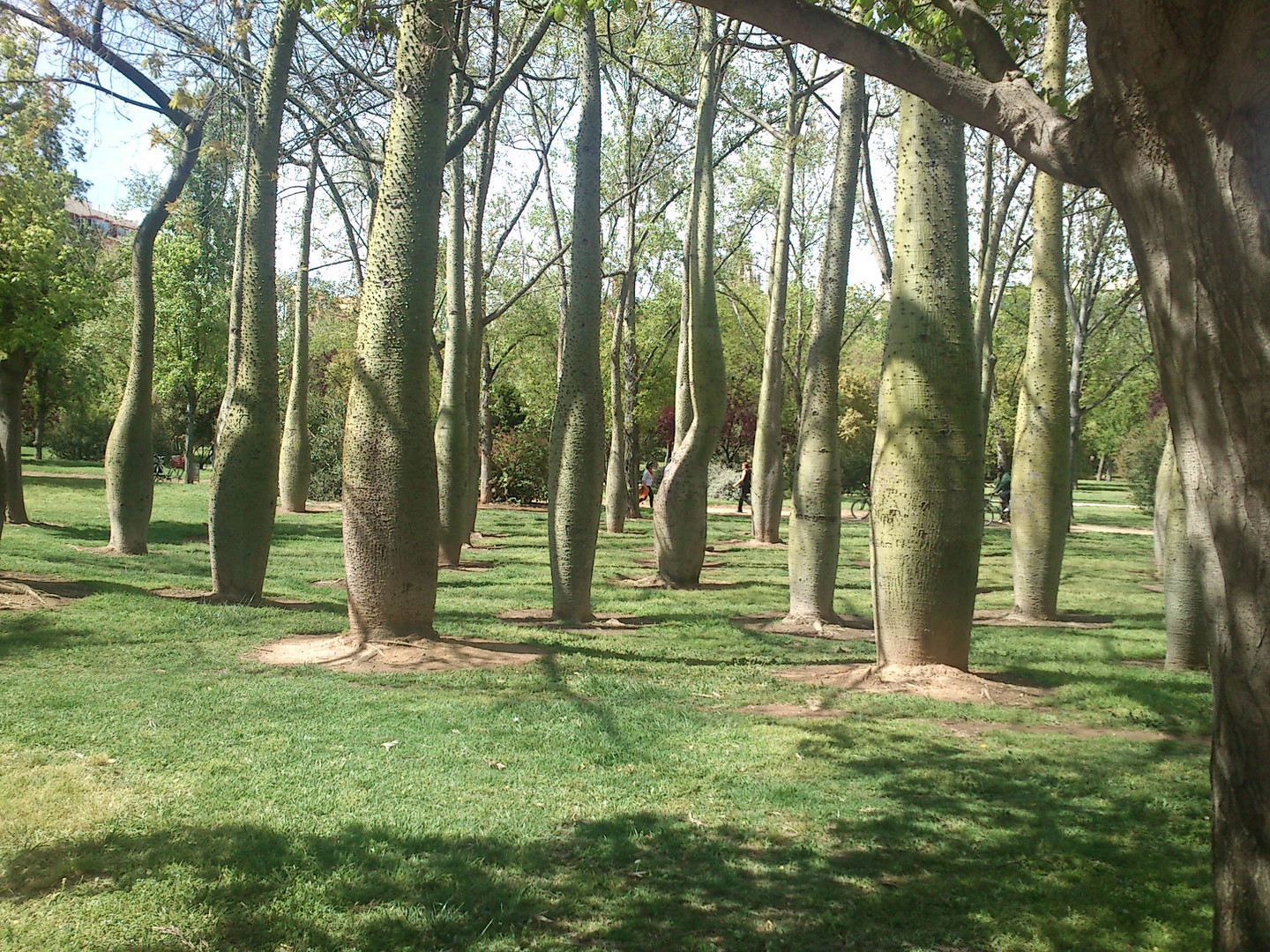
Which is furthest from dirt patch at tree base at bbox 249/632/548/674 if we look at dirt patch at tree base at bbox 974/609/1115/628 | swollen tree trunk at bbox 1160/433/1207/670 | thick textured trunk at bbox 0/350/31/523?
thick textured trunk at bbox 0/350/31/523

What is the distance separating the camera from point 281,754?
5.52 metres

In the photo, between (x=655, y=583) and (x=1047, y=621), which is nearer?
(x=1047, y=621)

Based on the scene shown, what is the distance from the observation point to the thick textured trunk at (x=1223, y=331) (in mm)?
2799

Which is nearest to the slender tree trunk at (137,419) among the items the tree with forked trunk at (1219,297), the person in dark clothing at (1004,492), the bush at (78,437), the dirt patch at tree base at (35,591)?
the dirt patch at tree base at (35,591)

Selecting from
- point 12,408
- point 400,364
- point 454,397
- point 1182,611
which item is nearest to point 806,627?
point 1182,611

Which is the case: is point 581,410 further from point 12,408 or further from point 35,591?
point 12,408

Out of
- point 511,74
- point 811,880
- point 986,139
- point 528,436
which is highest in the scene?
point 986,139

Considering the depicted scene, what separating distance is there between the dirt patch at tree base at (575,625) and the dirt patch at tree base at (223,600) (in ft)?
6.97

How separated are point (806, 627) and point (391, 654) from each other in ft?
15.3

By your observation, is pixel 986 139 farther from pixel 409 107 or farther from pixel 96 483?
pixel 96 483

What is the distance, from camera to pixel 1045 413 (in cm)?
1155

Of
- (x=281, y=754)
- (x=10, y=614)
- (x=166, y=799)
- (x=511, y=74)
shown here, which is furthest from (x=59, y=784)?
(x=511, y=74)

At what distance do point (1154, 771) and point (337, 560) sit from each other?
1296 cm

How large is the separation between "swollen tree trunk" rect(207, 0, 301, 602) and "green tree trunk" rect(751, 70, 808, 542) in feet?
31.9
